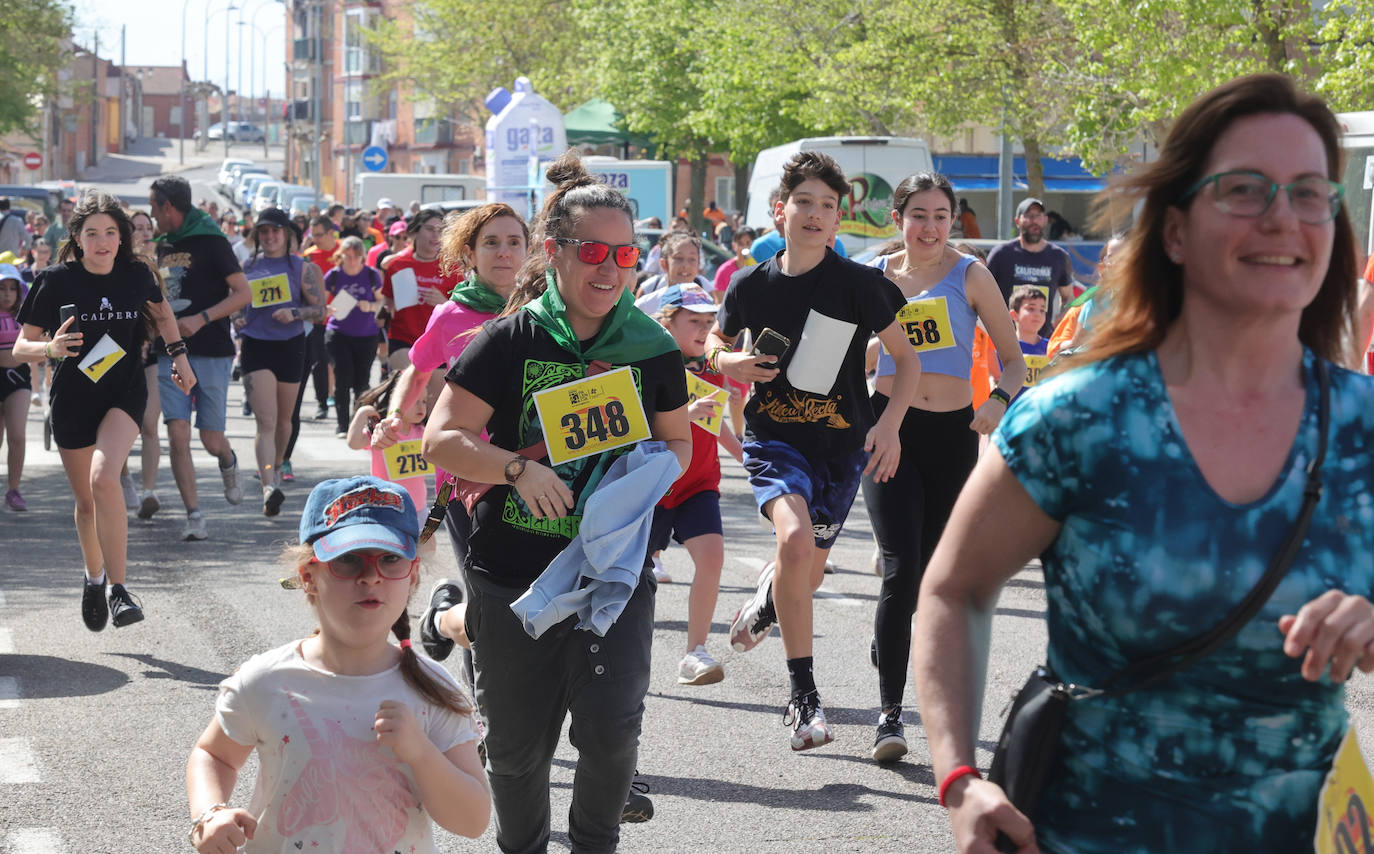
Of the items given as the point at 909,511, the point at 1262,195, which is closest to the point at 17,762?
the point at 909,511

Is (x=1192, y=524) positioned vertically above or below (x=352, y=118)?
below

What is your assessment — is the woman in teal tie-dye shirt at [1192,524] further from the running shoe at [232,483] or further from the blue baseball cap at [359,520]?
the running shoe at [232,483]

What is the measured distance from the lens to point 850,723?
6828 millimetres

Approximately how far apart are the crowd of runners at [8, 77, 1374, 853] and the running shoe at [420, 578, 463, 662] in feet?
0.06

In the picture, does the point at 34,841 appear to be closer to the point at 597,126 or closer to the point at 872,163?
the point at 872,163

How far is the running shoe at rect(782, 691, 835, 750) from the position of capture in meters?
6.23

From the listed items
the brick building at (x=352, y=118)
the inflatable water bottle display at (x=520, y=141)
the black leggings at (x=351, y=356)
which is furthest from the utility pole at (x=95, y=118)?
the black leggings at (x=351, y=356)

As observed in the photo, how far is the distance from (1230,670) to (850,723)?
461 cm

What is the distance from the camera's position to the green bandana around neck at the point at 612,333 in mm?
4320

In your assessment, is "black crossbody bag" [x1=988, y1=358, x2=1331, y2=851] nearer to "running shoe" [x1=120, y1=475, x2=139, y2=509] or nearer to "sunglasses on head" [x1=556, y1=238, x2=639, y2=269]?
"sunglasses on head" [x1=556, y1=238, x2=639, y2=269]

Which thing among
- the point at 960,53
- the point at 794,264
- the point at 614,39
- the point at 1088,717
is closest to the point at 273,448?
the point at 794,264

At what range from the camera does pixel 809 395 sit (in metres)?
6.31

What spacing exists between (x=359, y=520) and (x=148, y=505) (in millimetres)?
9160

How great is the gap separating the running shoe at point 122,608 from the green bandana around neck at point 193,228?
11.4 ft
